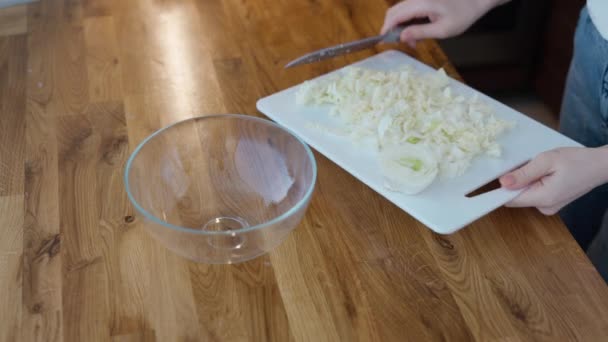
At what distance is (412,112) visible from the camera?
1061 millimetres

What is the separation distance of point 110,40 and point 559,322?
952mm

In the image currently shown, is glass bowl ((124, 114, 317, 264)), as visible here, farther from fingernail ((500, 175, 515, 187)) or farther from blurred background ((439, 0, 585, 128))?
blurred background ((439, 0, 585, 128))

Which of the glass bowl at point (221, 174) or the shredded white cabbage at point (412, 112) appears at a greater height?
the shredded white cabbage at point (412, 112)

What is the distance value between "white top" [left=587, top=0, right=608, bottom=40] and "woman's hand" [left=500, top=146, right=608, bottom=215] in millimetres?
303

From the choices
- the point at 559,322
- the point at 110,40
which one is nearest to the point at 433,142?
the point at 559,322

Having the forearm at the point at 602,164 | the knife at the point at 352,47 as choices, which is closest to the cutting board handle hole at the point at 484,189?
the forearm at the point at 602,164

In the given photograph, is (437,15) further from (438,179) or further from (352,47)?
(438,179)

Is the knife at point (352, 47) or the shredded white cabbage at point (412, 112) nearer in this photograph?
the shredded white cabbage at point (412, 112)

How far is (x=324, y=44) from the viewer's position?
1.33 m

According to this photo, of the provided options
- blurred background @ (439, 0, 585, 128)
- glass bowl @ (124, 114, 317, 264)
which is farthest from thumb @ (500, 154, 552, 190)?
blurred background @ (439, 0, 585, 128)

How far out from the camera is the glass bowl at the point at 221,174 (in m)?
0.94

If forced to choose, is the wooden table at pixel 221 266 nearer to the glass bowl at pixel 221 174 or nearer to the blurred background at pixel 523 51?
the glass bowl at pixel 221 174

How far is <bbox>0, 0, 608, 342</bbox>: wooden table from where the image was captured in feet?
2.71

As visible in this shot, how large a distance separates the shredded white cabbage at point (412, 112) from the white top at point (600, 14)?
27 cm
